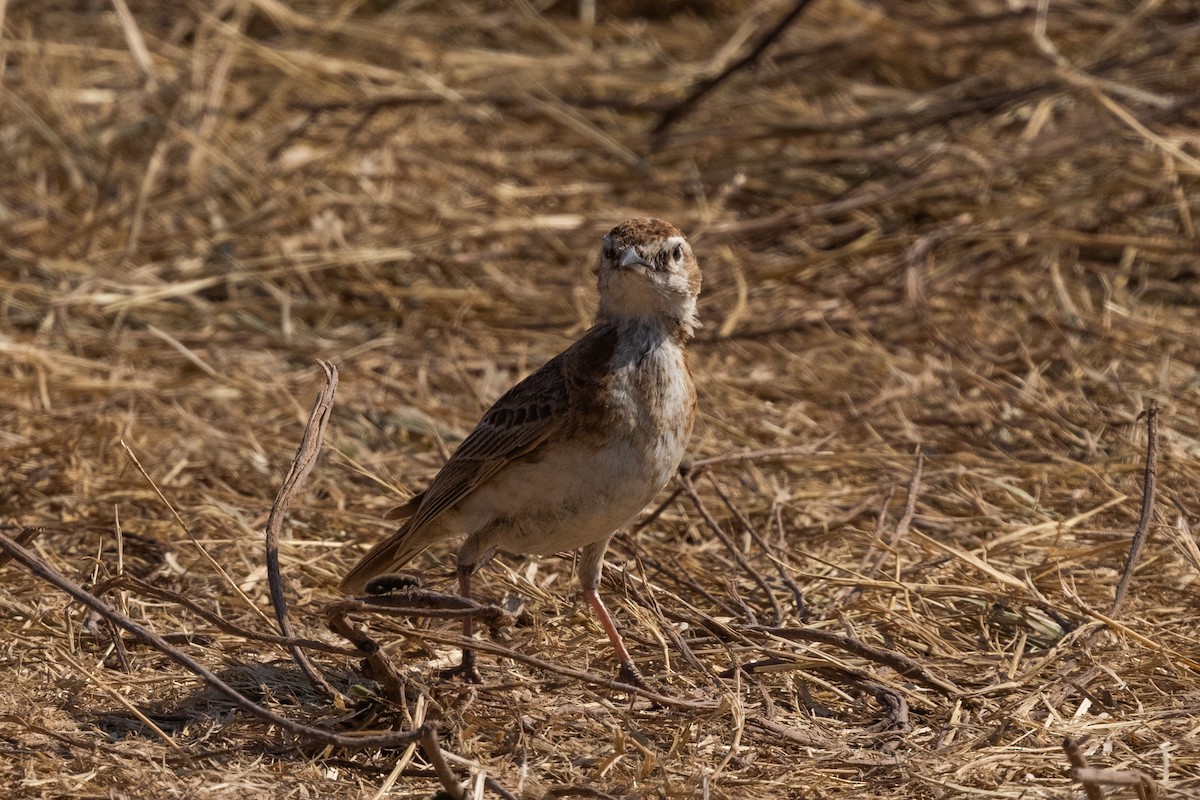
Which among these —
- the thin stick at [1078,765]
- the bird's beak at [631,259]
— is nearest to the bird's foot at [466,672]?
the bird's beak at [631,259]

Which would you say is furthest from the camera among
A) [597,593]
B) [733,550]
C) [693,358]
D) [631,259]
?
[693,358]

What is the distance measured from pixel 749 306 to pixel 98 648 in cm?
420

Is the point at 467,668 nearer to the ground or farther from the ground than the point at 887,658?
nearer to the ground

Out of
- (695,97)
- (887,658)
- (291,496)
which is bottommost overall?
(887,658)

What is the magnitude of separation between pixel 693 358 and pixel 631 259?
284 centimetres

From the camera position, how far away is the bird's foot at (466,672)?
13.5ft

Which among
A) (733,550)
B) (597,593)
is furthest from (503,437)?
(733,550)

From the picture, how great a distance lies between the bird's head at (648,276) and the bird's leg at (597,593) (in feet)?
2.24

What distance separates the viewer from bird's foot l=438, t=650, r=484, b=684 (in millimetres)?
4109

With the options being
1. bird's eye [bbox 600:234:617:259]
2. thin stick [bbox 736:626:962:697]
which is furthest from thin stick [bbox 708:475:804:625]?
bird's eye [bbox 600:234:617:259]

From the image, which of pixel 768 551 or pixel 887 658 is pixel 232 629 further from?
pixel 768 551

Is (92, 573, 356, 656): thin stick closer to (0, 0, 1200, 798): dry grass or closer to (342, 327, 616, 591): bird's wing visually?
(0, 0, 1200, 798): dry grass

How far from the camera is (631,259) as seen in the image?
4.29 metres

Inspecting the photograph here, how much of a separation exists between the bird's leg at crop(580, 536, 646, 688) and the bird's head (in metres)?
0.68
